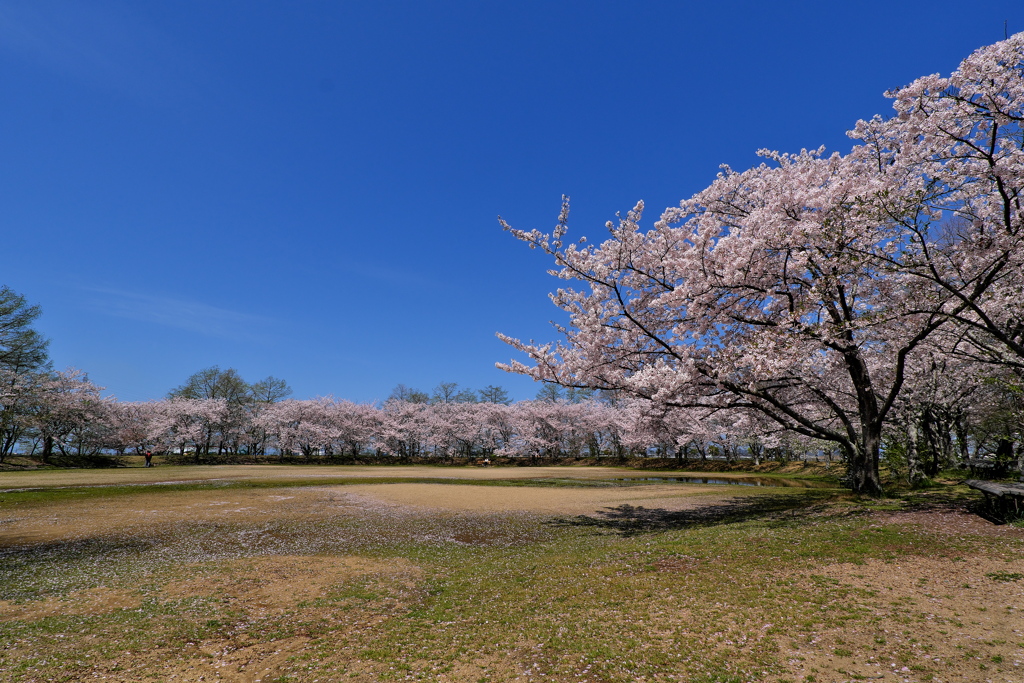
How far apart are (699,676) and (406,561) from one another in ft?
25.2

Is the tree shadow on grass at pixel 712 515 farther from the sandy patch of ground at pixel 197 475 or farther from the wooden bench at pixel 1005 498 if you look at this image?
the sandy patch of ground at pixel 197 475

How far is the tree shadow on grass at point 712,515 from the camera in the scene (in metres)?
13.4

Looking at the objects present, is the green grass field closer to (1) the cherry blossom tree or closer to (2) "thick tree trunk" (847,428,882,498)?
(2) "thick tree trunk" (847,428,882,498)

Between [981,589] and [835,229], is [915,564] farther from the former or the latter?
[835,229]

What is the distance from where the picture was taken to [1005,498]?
37.2 ft

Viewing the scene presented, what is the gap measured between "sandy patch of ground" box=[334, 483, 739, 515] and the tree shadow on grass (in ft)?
3.56

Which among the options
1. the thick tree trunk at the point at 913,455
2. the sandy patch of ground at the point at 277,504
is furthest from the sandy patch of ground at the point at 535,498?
the thick tree trunk at the point at 913,455

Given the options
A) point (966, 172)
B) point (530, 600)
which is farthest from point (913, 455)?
point (530, 600)

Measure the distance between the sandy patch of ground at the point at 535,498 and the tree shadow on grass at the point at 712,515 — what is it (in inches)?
42.7

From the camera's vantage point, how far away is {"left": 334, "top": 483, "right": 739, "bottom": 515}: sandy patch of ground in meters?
19.1

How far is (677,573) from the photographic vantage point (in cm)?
868

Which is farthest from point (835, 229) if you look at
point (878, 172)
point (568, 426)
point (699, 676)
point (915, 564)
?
point (568, 426)

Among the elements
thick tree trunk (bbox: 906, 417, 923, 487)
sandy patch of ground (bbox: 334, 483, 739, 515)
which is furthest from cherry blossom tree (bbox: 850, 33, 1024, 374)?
sandy patch of ground (bbox: 334, 483, 739, 515)

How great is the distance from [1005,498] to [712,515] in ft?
23.9
